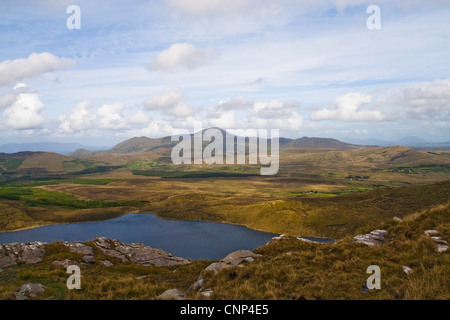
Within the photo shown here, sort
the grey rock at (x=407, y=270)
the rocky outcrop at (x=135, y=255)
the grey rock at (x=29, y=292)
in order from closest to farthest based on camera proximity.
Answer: the grey rock at (x=29, y=292) < the grey rock at (x=407, y=270) < the rocky outcrop at (x=135, y=255)

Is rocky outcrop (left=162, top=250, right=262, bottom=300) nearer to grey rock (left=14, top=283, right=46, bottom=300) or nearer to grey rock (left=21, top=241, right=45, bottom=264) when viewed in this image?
grey rock (left=14, top=283, right=46, bottom=300)

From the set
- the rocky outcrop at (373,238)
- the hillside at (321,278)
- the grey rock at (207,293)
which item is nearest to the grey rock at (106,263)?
the hillside at (321,278)

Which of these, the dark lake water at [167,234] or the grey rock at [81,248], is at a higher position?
the grey rock at [81,248]

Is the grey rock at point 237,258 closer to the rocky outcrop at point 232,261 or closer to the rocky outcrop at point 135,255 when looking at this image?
the rocky outcrop at point 232,261

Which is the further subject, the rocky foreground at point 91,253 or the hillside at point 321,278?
the rocky foreground at point 91,253

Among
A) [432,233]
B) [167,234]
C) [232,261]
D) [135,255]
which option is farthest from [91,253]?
[167,234]

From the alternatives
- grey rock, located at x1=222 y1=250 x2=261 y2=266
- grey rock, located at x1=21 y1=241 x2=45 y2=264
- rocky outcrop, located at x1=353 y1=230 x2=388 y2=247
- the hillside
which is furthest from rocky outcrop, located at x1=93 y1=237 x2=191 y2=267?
rocky outcrop, located at x1=353 y1=230 x2=388 y2=247
